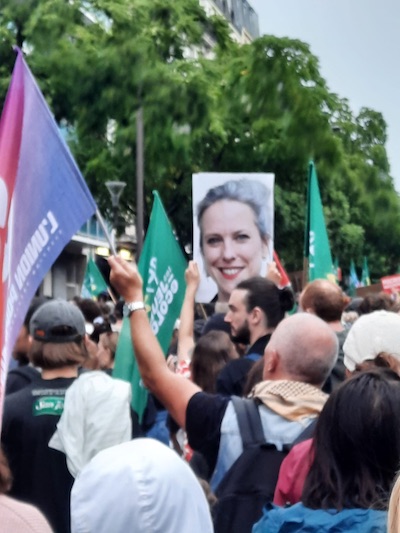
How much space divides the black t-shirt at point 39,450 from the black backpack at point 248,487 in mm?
1550

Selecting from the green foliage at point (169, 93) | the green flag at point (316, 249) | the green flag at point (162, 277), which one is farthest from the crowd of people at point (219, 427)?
the green foliage at point (169, 93)

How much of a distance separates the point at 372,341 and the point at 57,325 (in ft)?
4.50

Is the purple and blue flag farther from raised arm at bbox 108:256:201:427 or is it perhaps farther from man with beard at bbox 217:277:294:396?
man with beard at bbox 217:277:294:396

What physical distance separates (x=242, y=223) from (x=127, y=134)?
56.6 ft

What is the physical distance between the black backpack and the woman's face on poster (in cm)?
488

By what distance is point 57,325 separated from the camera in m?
5.94

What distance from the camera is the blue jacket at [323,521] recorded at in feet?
11.0

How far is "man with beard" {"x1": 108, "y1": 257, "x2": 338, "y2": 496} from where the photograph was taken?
4.41 m

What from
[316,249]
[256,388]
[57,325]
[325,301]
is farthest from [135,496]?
[316,249]

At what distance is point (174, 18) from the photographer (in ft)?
90.8

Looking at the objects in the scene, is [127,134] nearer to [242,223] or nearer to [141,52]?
[141,52]

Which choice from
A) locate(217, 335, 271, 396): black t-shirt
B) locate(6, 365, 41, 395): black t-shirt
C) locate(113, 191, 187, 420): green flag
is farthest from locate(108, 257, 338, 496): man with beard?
locate(113, 191, 187, 420): green flag

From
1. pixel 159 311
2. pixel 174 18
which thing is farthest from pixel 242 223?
pixel 174 18

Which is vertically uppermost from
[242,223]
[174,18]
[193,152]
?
[174,18]
